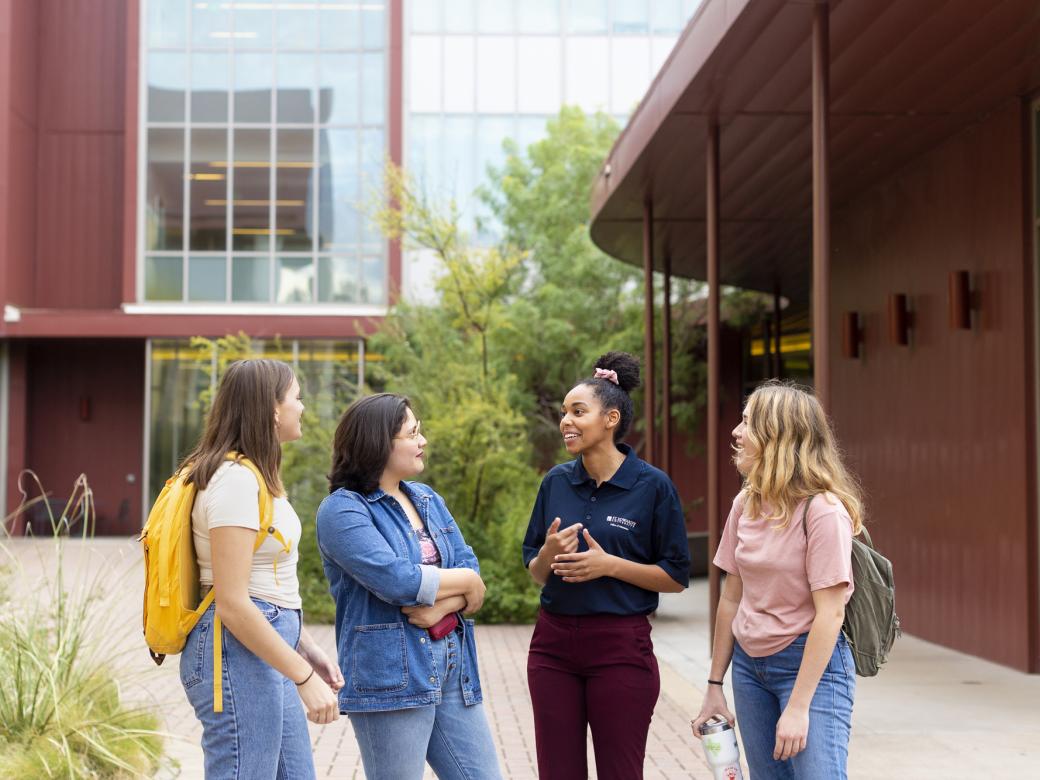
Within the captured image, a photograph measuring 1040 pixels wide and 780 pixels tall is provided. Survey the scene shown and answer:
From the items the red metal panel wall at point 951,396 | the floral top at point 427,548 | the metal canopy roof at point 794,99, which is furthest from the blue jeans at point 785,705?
the red metal panel wall at point 951,396

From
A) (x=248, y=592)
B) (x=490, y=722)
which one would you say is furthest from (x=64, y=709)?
(x=248, y=592)

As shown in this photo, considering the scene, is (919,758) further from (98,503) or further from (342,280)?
(98,503)

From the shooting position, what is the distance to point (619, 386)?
4.54 meters

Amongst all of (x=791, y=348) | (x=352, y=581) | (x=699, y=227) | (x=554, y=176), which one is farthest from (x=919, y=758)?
(x=554, y=176)

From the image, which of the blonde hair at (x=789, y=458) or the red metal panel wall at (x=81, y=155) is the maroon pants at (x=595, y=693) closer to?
the blonde hair at (x=789, y=458)

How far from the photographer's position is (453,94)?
28.3m

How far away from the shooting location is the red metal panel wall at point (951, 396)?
31.7 feet

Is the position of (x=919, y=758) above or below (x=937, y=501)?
below

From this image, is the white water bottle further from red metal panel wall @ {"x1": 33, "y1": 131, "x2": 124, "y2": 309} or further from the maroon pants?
red metal panel wall @ {"x1": 33, "y1": 131, "x2": 124, "y2": 309}

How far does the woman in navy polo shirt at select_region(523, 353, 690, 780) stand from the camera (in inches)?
164

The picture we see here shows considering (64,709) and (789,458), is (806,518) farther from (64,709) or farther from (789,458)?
(64,709)

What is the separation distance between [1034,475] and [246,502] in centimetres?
733

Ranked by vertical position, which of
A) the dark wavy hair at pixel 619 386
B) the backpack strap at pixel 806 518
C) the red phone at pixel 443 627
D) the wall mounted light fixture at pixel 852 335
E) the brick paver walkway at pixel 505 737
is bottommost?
the brick paver walkway at pixel 505 737

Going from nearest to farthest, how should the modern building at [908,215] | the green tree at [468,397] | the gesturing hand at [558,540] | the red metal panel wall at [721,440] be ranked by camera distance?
the gesturing hand at [558,540], the modern building at [908,215], the green tree at [468,397], the red metal panel wall at [721,440]
